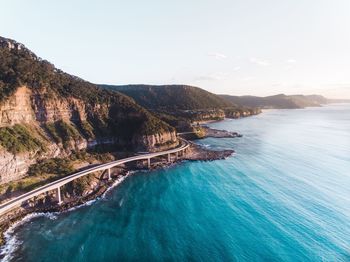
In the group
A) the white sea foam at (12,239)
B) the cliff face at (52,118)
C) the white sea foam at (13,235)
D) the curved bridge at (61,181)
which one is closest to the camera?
the white sea foam at (12,239)

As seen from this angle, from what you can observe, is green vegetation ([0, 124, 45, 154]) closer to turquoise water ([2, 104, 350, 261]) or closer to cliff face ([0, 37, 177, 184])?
cliff face ([0, 37, 177, 184])

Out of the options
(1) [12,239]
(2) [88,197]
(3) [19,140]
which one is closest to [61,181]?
(2) [88,197]

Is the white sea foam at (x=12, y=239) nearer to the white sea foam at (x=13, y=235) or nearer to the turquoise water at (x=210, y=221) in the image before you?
the white sea foam at (x=13, y=235)

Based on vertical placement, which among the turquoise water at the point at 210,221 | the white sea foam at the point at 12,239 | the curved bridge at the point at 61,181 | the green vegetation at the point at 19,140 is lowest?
the turquoise water at the point at 210,221

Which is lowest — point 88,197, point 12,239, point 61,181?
point 12,239

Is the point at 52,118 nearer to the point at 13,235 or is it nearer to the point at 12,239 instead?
the point at 13,235

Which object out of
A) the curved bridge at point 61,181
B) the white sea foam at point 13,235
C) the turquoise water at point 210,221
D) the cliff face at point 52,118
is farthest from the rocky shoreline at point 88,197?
the cliff face at point 52,118
